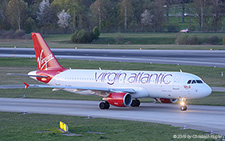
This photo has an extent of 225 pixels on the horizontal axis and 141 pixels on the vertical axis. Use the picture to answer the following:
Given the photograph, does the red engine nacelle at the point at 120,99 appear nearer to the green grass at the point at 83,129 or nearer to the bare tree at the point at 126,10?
the green grass at the point at 83,129

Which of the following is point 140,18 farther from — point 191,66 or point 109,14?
point 191,66

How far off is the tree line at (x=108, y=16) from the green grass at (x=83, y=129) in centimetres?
12115

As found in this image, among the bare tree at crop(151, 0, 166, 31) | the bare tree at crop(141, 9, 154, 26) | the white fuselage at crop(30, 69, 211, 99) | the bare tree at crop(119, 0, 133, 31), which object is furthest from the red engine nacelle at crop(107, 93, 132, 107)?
the bare tree at crop(119, 0, 133, 31)

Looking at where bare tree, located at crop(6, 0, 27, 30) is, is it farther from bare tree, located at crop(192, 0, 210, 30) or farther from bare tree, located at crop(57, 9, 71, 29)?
bare tree, located at crop(192, 0, 210, 30)

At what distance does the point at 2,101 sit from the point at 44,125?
15468 millimetres

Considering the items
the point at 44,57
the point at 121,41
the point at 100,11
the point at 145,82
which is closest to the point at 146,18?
the point at 100,11

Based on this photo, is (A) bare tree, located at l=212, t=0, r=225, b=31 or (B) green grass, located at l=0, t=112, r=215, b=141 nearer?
(B) green grass, located at l=0, t=112, r=215, b=141

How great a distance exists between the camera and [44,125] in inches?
1077

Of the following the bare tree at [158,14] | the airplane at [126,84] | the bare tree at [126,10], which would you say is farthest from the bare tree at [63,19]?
the airplane at [126,84]

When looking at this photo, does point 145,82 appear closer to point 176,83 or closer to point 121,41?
point 176,83

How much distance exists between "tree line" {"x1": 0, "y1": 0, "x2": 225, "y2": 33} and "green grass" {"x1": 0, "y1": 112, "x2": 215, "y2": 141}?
121 m

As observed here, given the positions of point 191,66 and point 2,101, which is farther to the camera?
point 191,66

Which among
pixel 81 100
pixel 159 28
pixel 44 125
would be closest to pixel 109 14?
pixel 159 28

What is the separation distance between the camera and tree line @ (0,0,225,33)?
495ft
